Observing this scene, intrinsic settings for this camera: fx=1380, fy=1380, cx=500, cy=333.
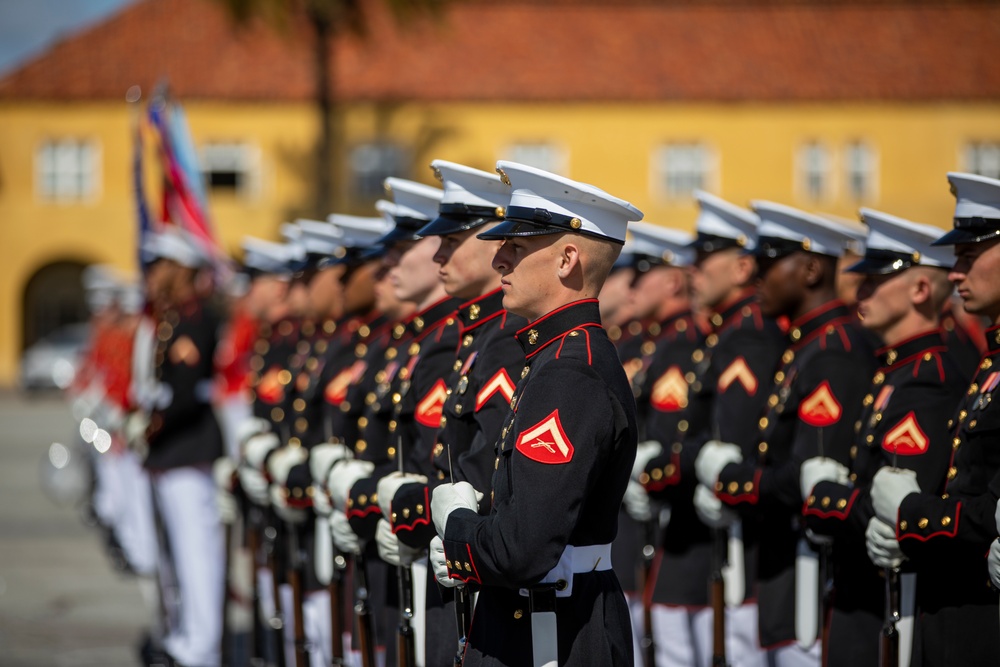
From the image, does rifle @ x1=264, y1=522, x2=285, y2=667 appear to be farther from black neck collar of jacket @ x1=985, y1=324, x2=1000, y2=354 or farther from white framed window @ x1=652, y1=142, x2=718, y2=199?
white framed window @ x1=652, y1=142, x2=718, y2=199

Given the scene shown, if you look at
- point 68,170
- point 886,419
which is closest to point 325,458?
point 886,419

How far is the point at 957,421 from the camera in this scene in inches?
170

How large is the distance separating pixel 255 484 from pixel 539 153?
27.9 meters

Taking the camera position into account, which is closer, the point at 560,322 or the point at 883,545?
the point at 560,322

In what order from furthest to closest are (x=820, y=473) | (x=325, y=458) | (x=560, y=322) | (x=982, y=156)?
(x=982, y=156) → (x=325, y=458) → (x=820, y=473) → (x=560, y=322)

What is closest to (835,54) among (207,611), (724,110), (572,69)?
(724,110)

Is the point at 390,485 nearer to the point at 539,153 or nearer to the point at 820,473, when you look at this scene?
the point at 820,473

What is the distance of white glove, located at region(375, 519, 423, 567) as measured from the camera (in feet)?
14.9

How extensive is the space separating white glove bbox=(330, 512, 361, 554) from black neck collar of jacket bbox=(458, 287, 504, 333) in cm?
103

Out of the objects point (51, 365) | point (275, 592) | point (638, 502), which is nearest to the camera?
point (638, 502)

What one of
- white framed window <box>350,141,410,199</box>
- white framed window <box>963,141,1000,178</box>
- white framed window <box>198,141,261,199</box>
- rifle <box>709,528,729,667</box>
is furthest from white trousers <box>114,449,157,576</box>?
white framed window <box>963,141,1000,178</box>

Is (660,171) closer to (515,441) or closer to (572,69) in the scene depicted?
(572,69)

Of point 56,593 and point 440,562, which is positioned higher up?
point 440,562

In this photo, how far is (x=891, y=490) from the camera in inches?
169
